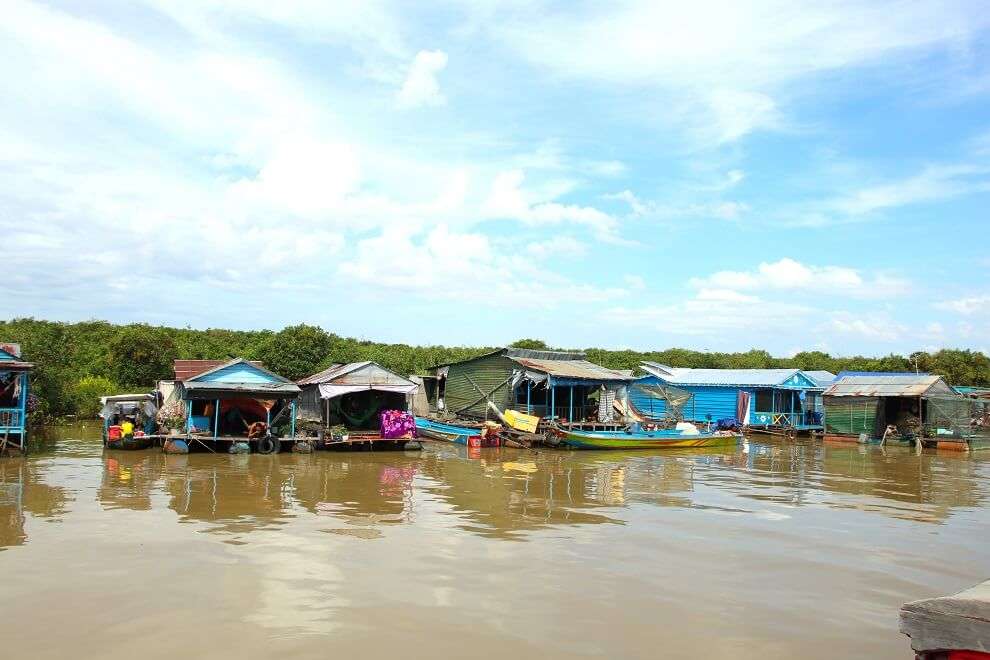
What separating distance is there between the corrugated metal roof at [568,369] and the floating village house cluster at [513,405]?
10cm

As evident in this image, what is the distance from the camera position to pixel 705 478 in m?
19.2

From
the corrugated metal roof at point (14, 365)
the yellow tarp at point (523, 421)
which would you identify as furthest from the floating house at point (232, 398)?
the yellow tarp at point (523, 421)

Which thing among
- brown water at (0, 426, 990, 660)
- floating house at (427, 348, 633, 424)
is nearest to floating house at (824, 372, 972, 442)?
floating house at (427, 348, 633, 424)

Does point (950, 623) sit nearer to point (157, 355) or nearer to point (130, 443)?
point (130, 443)

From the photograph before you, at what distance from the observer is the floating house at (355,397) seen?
24359 mm

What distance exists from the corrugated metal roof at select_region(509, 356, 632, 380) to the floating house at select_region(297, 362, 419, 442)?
4.86m

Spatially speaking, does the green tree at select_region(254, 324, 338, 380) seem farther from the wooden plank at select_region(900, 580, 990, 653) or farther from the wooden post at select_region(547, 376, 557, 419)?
the wooden plank at select_region(900, 580, 990, 653)

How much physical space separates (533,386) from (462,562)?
20.3m

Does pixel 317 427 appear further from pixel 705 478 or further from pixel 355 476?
pixel 705 478

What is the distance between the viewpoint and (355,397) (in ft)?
89.1

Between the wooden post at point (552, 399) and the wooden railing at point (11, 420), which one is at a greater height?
the wooden post at point (552, 399)

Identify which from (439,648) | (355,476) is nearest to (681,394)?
(355,476)

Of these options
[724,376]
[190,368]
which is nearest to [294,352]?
[190,368]

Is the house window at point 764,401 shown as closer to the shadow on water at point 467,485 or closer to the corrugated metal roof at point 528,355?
the corrugated metal roof at point 528,355
